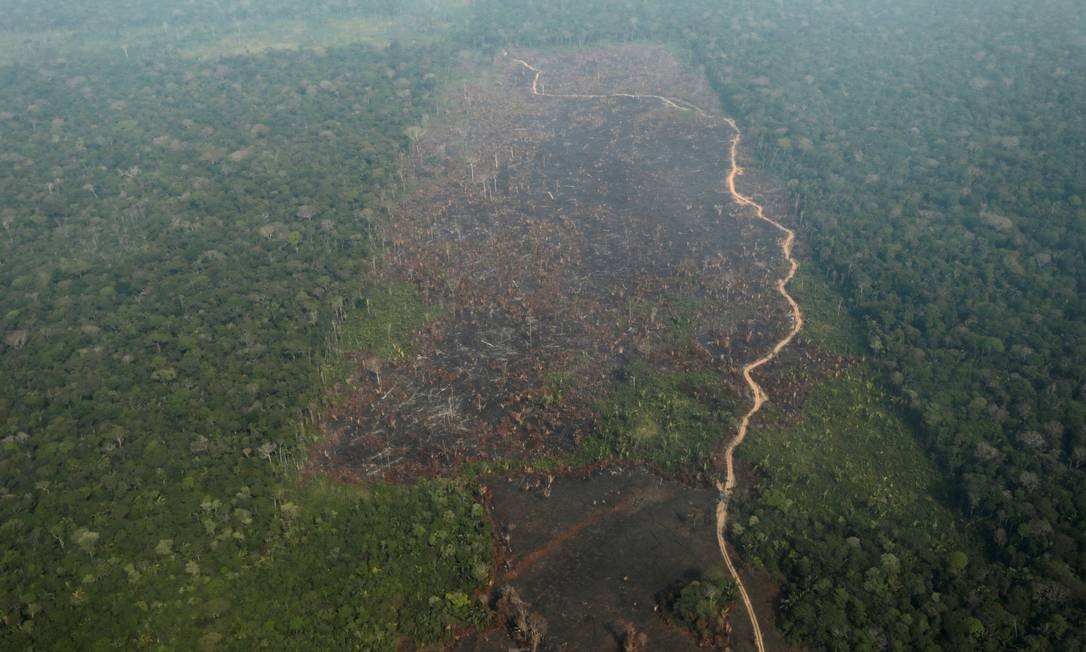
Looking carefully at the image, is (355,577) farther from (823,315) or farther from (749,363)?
(823,315)

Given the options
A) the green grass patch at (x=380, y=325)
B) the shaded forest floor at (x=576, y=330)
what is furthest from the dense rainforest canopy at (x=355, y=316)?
the shaded forest floor at (x=576, y=330)

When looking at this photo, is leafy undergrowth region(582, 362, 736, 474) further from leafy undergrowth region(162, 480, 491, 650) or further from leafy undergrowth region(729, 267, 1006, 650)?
leafy undergrowth region(162, 480, 491, 650)

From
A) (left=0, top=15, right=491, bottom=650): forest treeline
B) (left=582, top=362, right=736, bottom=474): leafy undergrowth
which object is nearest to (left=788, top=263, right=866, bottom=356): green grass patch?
(left=582, top=362, right=736, bottom=474): leafy undergrowth

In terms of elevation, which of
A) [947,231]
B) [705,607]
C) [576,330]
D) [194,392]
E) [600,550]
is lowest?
[600,550]

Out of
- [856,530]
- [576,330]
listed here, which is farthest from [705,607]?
[576,330]

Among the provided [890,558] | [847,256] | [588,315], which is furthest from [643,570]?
[847,256]
